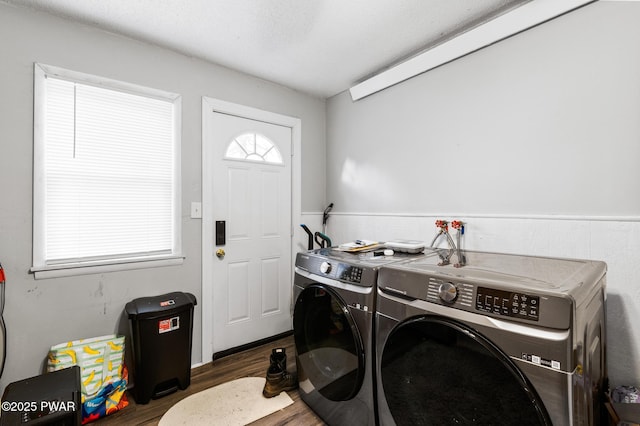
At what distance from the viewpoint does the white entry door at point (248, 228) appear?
2.44 metres

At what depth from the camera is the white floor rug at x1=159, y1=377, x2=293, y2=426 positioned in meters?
1.70

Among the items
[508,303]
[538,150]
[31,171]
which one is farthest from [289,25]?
[508,303]

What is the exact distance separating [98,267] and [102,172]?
0.66 meters

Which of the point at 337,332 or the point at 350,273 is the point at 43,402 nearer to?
the point at 337,332

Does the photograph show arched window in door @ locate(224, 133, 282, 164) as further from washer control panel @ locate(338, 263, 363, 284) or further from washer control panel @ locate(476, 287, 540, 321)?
washer control panel @ locate(476, 287, 540, 321)

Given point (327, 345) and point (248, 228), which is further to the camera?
point (248, 228)

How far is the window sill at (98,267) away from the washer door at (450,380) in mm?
1753

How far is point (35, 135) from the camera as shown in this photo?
1727 mm

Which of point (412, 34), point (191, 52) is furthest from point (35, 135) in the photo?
point (412, 34)

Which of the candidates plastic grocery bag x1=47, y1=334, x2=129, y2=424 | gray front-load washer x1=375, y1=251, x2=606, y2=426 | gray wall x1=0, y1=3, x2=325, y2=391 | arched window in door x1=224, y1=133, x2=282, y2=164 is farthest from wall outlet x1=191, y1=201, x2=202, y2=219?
gray front-load washer x1=375, y1=251, x2=606, y2=426

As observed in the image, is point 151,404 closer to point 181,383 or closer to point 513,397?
point 181,383

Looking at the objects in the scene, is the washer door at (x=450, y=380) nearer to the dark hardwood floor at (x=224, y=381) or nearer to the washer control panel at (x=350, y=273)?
the washer control panel at (x=350, y=273)

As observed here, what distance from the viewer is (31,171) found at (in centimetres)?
172

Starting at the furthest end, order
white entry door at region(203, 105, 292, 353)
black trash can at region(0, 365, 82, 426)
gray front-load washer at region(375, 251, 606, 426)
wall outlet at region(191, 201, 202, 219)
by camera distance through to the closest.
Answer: white entry door at region(203, 105, 292, 353) < wall outlet at region(191, 201, 202, 219) < black trash can at region(0, 365, 82, 426) < gray front-load washer at region(375, 251, 606, 426)
